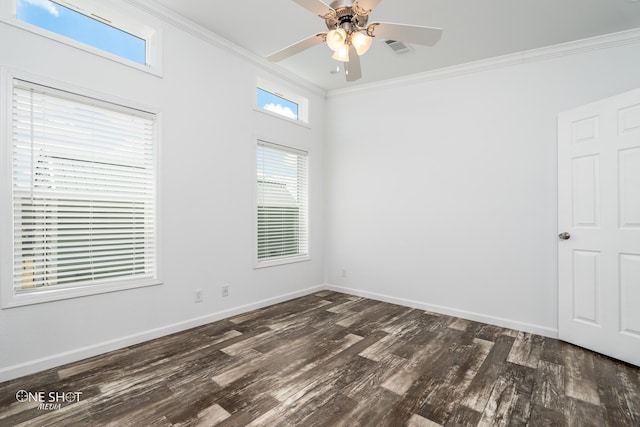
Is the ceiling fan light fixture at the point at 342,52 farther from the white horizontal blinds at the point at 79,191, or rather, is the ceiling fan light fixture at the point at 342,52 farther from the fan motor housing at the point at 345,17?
the white horizontal blinds at the point at 79,191

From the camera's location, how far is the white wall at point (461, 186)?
10.7ft

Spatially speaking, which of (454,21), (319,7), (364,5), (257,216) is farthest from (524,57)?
(257,216)

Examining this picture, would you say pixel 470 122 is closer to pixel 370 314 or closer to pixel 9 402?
pixel 370 314

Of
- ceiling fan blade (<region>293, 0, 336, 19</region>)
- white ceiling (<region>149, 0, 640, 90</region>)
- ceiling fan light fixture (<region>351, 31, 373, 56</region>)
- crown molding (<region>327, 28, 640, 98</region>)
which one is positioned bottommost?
ceiling fan light fixture (<region>351, 31, 373, 56</region>)

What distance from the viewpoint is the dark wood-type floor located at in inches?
73.6

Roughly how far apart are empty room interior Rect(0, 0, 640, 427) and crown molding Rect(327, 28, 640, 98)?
0.07 ft

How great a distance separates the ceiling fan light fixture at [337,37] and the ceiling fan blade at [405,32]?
19 cm

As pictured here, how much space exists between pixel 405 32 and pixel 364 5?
0.35 meters

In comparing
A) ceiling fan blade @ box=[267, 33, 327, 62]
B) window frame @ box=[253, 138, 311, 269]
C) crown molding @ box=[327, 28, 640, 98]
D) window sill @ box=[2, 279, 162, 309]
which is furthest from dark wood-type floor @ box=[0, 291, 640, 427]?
crown molding @ box=[327, 28, 640, 98]

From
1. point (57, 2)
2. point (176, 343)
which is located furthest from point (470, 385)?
point (57, 2)

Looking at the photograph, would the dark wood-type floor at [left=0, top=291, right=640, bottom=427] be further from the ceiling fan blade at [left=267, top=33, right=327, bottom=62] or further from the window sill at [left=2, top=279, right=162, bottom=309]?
the ceiling fan blade at [left=267, top=33, right=327, bottom=62]

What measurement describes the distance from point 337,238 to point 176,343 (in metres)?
2.67

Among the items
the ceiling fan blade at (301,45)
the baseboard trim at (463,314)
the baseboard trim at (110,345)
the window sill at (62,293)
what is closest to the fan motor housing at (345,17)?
the ceiling fan blade at (301,45)

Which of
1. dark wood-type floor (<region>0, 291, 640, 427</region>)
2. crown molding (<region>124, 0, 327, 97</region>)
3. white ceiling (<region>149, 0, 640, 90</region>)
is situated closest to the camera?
dark wood-type floor (<region>0, 291, 640, 427</region>)
